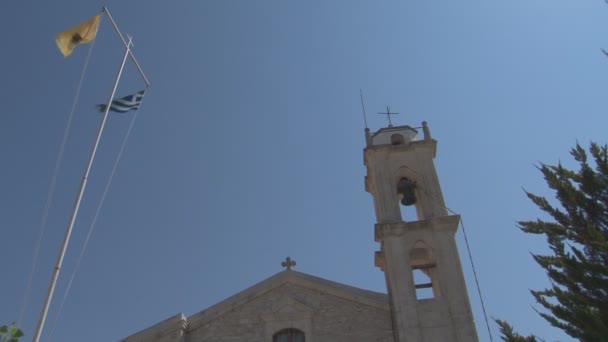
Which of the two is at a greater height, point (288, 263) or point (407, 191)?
point (407, 191)

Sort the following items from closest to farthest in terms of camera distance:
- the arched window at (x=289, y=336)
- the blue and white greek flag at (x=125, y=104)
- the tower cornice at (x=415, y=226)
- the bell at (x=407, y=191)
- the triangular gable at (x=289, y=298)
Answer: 1. the blue and white greek flag at (x=125, y=104)
2. the arched window at (x=289, y=336)
3. the triangular gable at (x=289, y=298)
4. the tower cornice at (x=415, y=226)
5. the bell at (x=407, y=191)

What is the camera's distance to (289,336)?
1307 centimetres

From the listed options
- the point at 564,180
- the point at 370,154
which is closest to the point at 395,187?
the point at 370,154

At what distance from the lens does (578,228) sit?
31.3 ft

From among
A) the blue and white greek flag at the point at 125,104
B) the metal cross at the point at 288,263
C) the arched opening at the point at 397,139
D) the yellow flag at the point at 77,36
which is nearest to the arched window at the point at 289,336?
the metal cross at the point at 288,263

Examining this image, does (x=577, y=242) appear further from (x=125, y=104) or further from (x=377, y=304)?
(x=125, y=104)

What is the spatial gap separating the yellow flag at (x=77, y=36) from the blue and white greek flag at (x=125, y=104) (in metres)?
1.43

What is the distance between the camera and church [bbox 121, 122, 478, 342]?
40.6ft

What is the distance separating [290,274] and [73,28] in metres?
8.02

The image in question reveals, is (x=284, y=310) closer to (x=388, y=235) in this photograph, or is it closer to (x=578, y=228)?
(x=388, y=235)

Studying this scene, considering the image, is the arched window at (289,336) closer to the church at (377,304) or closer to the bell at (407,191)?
the church at (377,304)

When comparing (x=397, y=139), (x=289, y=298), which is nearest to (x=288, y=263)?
(x=289, y=298)

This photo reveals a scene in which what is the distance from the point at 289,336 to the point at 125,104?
702 cm

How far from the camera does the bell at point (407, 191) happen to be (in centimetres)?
1503
